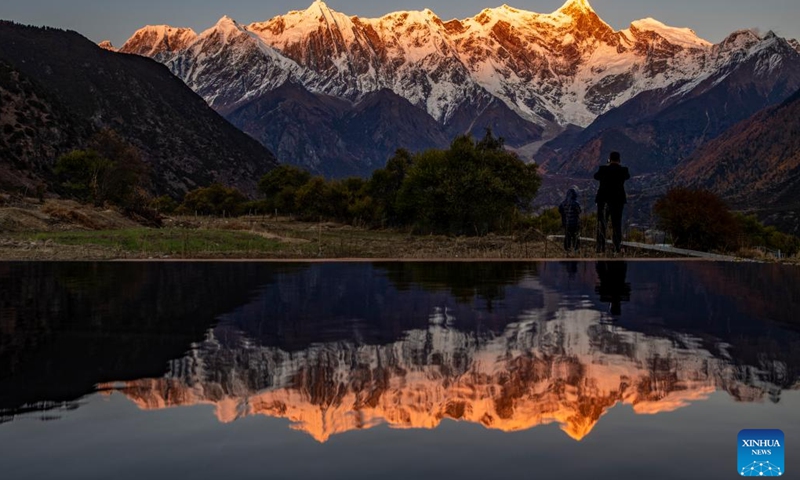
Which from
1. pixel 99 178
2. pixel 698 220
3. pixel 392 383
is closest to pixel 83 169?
pixel 99 178

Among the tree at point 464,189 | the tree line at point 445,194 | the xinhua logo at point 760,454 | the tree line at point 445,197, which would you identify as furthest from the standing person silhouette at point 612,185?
the tree at point 464,189

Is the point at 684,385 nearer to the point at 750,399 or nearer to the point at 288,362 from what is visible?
the point at 750,399

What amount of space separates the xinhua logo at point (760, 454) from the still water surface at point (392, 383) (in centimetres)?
15

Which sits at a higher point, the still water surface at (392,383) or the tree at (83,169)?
the tree at (83,169)

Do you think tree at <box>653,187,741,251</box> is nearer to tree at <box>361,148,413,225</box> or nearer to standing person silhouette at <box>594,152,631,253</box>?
standing person silhouette at <box>594,152,631,253</box>

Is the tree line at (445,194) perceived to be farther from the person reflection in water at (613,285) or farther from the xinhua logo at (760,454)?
the xinhua logo at (760,454)

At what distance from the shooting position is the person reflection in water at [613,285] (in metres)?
20.2

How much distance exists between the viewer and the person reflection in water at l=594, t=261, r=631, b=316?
66.4 feet

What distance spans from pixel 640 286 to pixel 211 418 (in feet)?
57.1

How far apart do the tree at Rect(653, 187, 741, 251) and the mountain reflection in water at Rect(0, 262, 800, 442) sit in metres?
23.9

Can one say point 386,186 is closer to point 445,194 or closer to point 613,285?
point 445,194

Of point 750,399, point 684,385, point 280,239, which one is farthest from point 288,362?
point 280,239

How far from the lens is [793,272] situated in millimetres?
30281

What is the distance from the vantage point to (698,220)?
46.1 m
